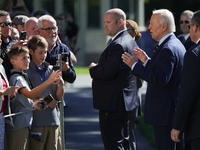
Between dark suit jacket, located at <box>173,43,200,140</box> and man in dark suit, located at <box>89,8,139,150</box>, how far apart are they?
1380mm

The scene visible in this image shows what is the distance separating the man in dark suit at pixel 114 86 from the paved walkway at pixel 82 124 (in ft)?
4.99

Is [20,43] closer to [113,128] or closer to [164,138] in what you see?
[113,128]

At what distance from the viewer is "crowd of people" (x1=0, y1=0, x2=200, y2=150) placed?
421 cm

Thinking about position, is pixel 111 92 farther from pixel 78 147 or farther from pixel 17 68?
pixel 78 147

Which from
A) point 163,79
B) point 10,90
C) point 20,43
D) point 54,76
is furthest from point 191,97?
point 20,43

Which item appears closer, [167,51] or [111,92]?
[167,51]

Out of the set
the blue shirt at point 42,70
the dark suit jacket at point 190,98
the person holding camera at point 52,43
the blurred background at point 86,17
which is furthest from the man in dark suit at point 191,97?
the blurred background at point 86,17

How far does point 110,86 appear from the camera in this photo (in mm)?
4938

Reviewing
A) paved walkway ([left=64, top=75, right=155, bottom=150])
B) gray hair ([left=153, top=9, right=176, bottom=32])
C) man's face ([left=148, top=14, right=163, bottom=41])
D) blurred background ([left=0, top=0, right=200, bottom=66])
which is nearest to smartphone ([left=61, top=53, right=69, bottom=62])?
man's face ([left=148, top=14, right=163, bottom=41])

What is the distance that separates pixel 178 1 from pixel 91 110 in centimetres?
1758

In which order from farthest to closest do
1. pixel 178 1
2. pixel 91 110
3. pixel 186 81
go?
pixel 178 1 → pixel 91 110 → pixel 186 81

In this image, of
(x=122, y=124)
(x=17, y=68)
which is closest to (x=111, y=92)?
(x=122, y=124)

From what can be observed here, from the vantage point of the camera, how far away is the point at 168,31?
15.0 ft

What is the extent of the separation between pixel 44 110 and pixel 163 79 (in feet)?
4.74
